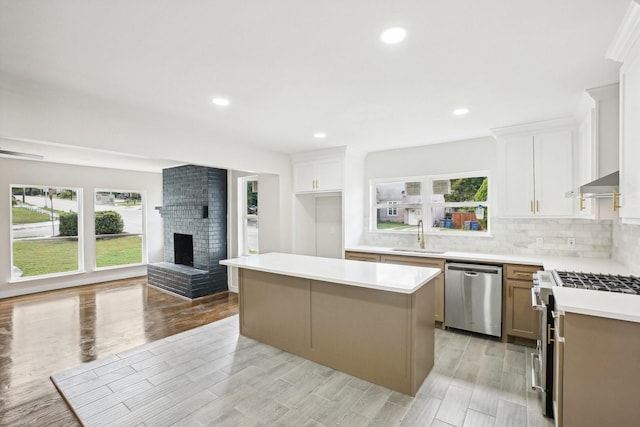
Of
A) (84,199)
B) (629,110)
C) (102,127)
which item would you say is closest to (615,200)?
(629,110)

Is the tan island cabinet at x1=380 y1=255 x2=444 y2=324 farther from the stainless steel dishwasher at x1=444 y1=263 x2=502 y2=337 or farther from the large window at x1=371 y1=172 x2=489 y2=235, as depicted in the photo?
the large window at x1=371 y1=172 x2=489 y2=235

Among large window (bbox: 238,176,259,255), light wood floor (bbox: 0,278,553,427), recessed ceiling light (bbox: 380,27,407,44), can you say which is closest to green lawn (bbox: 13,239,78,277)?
light wood floor (bbox: 0,278,553,427)

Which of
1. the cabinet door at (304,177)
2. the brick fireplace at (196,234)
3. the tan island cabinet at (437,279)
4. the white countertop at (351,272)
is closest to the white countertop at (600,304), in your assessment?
the white countertop at (351,272)

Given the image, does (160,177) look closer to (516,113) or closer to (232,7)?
(232,7)

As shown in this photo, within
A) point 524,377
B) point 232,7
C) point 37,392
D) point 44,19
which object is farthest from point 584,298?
point 37,392

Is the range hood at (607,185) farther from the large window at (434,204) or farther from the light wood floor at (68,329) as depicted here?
the light wood floor at (68,329)

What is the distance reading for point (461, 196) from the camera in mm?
4312

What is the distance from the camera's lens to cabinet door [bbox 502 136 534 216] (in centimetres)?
343

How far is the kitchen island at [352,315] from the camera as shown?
2391 mm

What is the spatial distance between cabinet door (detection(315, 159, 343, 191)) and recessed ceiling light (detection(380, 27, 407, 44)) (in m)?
2.90

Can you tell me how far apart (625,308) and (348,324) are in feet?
5.88

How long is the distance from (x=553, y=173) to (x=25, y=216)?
8621mm

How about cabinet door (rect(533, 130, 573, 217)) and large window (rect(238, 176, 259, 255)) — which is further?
large window (rect(238, 176, 259, 255))

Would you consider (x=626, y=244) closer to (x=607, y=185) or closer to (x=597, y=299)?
(x=607, y=185)
